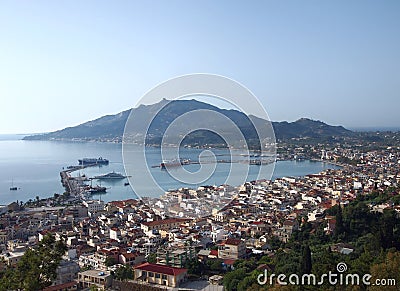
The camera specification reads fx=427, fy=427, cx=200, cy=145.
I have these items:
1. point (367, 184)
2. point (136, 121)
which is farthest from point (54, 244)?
point (367, 184)

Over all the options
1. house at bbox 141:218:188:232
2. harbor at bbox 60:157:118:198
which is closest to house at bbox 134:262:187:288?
house at bbox 141:218:188:232

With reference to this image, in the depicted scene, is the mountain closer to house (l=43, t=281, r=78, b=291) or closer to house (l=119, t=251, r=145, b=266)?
house (l=119, t=251, r=145, b=266)

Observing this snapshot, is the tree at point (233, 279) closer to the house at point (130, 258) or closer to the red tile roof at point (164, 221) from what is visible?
the house at point (130, 258)

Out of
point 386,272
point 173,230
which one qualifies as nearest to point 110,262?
point 173,230

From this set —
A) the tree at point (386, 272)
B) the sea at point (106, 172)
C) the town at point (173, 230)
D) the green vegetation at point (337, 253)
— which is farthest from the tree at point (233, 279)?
the sea at point (106, 172)

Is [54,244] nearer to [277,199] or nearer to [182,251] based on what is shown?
[182,251]

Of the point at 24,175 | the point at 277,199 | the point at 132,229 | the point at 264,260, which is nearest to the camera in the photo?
the point at 264,260

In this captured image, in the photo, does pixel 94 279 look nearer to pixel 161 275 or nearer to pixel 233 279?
pixel 161 275
